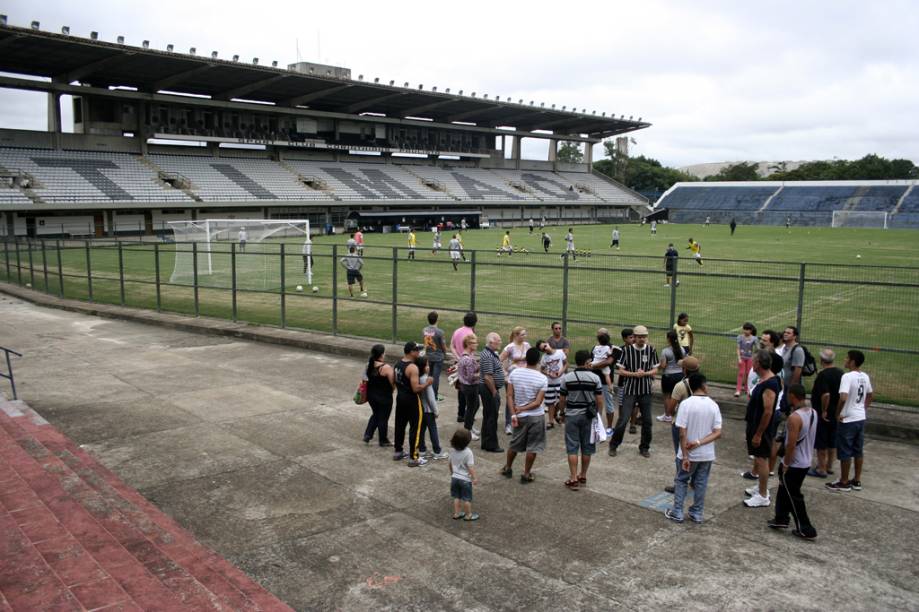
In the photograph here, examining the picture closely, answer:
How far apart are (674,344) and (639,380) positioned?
0.92m

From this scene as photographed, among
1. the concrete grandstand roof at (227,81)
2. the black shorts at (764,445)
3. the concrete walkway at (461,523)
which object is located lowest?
the concrete walkway at (461,523)

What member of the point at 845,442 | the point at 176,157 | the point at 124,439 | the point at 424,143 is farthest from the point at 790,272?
the point at 424,143

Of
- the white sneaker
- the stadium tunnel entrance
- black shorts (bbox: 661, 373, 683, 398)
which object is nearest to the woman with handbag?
black shorts (bbox: 661, 373, 683, 398)

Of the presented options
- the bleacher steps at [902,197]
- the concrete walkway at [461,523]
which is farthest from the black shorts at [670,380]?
the bleacher steps at [902,197]

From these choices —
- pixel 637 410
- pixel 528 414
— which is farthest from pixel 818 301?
pixel 528 414

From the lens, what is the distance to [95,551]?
636 centimetres

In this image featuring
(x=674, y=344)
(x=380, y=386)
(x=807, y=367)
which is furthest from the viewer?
(x=674, y=344)

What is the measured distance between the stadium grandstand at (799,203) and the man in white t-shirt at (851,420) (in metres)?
73.1

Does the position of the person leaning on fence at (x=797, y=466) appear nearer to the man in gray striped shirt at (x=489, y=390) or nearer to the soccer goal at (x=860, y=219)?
the man in gray striped shirt at (x=489, y=390)

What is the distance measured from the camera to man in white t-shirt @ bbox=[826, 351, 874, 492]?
805 centimetres

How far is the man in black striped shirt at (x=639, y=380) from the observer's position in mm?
9328

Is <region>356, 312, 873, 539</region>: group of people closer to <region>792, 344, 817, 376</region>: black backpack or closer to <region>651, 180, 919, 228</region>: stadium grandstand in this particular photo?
<region>792, 344, 817, 376</region>: black backpack

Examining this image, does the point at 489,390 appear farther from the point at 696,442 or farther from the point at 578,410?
the point at 696,442

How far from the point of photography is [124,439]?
32.0 feet
